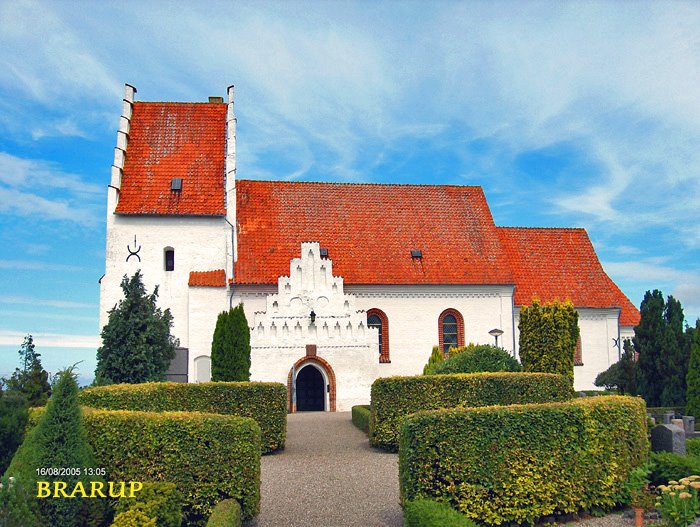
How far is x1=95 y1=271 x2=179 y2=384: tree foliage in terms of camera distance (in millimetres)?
18750

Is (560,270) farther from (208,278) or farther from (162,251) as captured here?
(162,251)

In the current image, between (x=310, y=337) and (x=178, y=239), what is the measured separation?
6.56 m

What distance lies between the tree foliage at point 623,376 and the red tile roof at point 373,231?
537 centimetres

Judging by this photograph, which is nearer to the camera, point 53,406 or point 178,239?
point 53,406

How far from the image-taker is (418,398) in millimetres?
14680

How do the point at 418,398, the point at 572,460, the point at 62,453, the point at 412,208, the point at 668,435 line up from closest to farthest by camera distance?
the point at 62,453 → the point at 572,460 → the point at 668,435 → the point at 418,398 → the point at 412,208

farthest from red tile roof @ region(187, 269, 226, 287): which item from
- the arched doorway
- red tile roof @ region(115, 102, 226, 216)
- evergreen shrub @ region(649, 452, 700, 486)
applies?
evergreen shrub @ region(649, 452, 700, 486)

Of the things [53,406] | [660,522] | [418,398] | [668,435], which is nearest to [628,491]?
[660,522]

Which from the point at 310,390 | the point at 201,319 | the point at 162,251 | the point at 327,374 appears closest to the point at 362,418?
the point at 327,374

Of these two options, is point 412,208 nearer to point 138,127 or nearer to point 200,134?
point 200,134

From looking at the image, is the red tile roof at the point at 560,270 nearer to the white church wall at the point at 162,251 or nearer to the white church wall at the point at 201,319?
the white church wall at the point at 201,319

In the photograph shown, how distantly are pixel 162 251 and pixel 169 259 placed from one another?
0.50 m

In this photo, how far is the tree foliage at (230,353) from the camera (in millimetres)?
20562

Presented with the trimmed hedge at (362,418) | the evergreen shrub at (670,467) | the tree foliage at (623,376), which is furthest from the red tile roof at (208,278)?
the evergreen shrub at (670,467)
